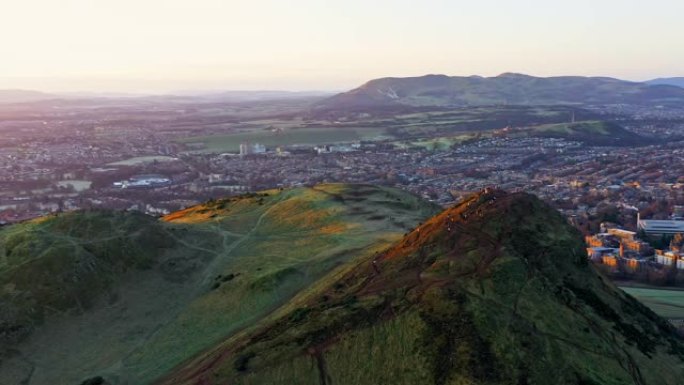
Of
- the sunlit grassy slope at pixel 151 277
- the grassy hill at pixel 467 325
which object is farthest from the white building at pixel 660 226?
the grassy hill at pixel 467 325

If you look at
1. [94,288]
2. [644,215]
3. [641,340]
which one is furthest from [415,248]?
[644,215]

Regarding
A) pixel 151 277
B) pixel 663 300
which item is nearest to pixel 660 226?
pixel 663 300

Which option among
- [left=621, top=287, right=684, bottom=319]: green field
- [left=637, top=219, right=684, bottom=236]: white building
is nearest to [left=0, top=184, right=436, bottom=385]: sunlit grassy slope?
[left=621, top=287, right=684, bottom=319]: green field

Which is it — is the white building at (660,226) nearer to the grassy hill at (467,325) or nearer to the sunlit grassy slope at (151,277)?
the sunlit grassy slope at (151,277)

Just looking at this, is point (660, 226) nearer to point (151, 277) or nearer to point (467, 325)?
point (151, 277)

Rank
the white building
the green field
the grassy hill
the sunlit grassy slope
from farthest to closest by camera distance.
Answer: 1. the white building
2. the green field
3. the sunlit grassy slope
4. the grassy hill

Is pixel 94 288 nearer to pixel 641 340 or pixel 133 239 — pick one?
pixel 133 239

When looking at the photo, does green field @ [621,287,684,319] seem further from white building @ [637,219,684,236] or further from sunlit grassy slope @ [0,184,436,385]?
white building @ [637,219,684,236]
